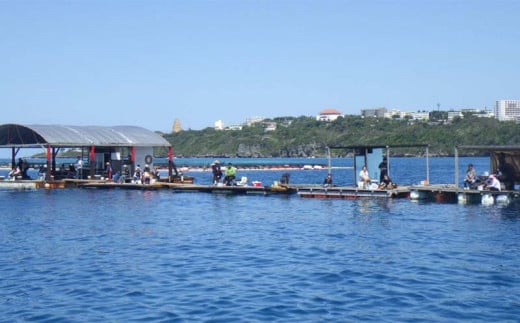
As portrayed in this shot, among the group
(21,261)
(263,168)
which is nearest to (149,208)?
(21,261)

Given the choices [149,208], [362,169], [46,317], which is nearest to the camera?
[46,317]

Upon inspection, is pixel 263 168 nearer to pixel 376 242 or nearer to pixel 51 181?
pixel 51 181

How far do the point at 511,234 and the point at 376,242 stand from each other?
5787mm

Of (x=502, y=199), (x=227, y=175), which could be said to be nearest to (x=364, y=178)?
(x=502, y=199)

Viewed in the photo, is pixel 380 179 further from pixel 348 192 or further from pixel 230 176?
pixel 230 176

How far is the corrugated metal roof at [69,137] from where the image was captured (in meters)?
56.3

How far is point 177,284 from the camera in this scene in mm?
18750

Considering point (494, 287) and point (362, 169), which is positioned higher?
point (362, 169)

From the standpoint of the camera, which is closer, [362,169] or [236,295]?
[236,295]

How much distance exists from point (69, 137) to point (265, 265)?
3979 centimetres

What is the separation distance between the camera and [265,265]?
70.2ft

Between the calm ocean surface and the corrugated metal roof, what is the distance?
18.8 metres

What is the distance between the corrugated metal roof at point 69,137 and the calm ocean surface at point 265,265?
61.7 ft

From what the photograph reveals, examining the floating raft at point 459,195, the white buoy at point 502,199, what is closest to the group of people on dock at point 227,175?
the floating raft at point 459,195
